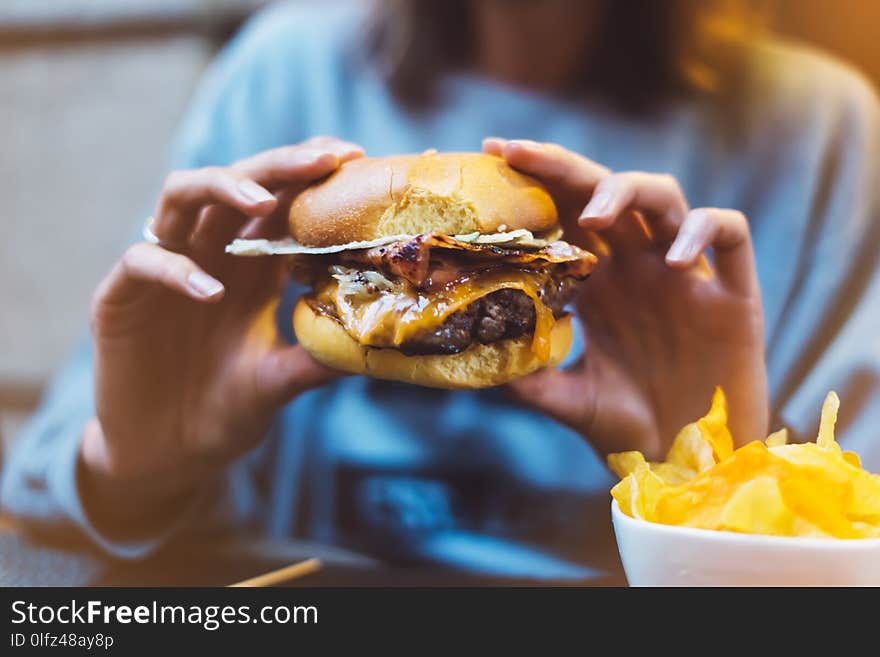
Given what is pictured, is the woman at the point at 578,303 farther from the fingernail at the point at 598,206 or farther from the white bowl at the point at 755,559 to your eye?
the white bowl at the point at 755,559

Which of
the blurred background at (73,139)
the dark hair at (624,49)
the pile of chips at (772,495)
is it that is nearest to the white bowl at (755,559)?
the pile of chips at (772,495)

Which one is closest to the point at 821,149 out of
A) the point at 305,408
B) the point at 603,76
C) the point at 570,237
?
the point at 603,76

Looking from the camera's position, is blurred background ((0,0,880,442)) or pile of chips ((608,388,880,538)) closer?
pile of chips ((608,388,880,538))

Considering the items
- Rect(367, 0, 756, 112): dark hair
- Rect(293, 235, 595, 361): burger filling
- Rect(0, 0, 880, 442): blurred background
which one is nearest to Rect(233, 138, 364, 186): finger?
Rect(293, 235, 595, 361): burger filling

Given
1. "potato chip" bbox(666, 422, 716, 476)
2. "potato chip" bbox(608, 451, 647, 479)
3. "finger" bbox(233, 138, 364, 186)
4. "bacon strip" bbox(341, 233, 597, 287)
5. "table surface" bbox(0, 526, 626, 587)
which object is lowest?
"table surface" bbox(0, 526, 626, 587)

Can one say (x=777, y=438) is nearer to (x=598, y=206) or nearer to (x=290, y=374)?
(x=598, y=206)

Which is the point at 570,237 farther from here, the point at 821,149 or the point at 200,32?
the point at 200,32

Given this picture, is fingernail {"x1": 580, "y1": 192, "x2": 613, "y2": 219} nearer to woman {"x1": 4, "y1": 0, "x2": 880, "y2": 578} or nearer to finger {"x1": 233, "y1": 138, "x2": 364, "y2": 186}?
woman {"x1": 4, "y1": 0, "x2": 880, "y2": 578}
